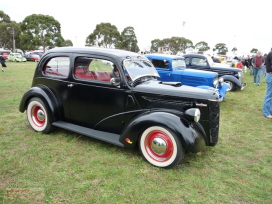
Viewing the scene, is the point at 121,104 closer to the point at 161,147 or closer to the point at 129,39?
the point at 161,147

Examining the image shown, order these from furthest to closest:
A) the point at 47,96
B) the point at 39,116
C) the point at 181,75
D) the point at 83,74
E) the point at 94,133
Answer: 1. the point at 181,75
2. the point at 39,116
3. the point at 47,96
4. the point at 83,74
5. the point at 94,133

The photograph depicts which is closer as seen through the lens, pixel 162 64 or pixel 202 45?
pixel 162 64

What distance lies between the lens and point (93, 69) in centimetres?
402

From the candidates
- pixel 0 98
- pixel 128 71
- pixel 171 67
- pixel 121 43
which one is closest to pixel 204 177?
pixel 128 71

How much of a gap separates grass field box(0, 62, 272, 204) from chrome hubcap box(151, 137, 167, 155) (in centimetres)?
26

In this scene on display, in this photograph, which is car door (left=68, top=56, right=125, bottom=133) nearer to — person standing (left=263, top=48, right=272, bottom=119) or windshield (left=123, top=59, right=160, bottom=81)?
windshield (left=123, top=59, right=160, bottom=81)

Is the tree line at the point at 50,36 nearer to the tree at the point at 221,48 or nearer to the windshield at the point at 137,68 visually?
the tree at the point at 221,48

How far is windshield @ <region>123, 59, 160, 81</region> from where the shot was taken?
3.72m

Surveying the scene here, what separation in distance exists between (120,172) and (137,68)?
1.86 metres

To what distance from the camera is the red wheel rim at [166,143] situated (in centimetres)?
322

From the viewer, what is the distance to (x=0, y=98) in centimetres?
743

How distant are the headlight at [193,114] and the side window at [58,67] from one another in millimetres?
2392

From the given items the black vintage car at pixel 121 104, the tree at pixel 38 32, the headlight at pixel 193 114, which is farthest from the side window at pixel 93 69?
the tree at pixel 38 32

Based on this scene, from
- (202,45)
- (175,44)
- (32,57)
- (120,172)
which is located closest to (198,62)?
(120,172)
